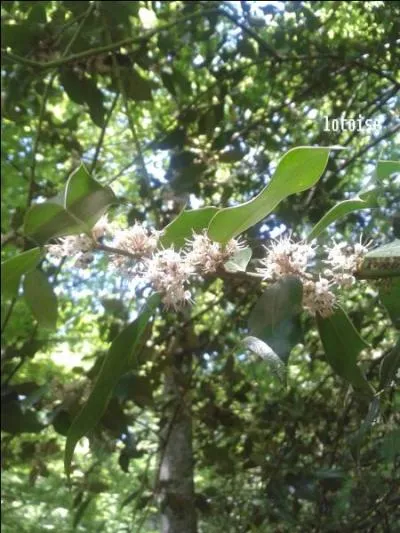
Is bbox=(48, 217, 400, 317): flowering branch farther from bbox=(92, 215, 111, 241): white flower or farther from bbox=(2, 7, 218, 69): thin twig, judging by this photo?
bbox=(2, 7, 218, 69): thin twig

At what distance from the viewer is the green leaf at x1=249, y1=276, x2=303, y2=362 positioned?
0.65 metres

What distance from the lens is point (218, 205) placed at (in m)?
1.38

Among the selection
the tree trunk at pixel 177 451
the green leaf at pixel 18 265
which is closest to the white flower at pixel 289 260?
the green leaf at pixel 18 265

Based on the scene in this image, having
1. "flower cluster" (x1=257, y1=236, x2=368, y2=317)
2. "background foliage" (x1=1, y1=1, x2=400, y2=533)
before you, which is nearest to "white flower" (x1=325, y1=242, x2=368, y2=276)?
"flower cluster" (x1=257, y1=236, x2=368, y2=317)

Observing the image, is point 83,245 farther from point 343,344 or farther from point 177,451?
point 177,451

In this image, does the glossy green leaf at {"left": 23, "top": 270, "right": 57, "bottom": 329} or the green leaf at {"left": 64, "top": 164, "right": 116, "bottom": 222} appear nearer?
the green leaf at {"left": 64, "top": 164, "right": 116, "bottom": 222}

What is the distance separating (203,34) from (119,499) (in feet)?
3.48

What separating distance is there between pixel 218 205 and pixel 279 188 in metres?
0.76

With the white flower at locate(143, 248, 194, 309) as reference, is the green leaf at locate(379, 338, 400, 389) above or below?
below

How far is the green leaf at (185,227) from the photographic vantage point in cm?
69

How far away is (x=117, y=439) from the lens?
1.43 m

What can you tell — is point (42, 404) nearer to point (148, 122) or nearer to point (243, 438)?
point (243, 438)

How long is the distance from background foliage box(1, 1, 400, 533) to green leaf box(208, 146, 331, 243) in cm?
39

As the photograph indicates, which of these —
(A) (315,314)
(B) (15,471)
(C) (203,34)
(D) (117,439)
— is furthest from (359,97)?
(B) (15,471)
